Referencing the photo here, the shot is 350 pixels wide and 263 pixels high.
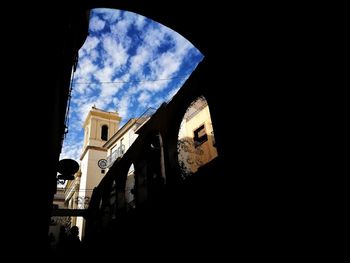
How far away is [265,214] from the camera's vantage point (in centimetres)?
339

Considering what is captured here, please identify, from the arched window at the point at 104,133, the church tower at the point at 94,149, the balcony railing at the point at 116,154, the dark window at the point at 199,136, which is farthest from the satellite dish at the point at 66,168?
the arched window at the point at 104,133

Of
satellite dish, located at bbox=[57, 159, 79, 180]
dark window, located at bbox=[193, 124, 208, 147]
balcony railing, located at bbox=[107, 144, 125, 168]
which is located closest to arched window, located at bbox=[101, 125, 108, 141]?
balcony railing, located at bbox=[107, 144, 125, 168]

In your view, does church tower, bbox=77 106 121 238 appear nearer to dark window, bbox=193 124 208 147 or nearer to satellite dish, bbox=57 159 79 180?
dark window, bbox=193 124 208 147

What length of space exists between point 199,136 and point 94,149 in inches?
716

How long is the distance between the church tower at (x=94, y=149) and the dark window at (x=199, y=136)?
45.7 ft

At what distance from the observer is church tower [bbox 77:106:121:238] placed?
90.0 ft

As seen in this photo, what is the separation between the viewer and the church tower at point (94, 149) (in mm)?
27434

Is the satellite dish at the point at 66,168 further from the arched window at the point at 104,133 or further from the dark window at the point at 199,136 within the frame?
the arched window at the point at 104,133

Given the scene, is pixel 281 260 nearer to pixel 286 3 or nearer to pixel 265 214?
pixel 265 214

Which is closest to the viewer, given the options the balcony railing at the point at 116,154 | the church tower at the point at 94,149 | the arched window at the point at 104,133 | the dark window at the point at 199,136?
the dark window at the point at 199,136

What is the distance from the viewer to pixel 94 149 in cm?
3067

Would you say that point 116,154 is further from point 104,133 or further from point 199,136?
point 199,136

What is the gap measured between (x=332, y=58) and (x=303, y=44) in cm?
41

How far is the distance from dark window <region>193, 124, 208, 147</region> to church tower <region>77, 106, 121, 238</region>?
13.9 meters
